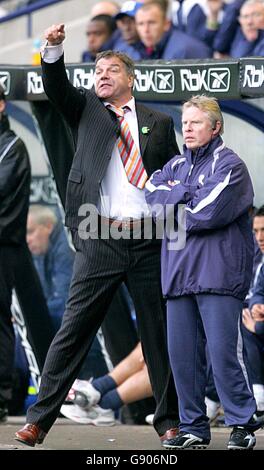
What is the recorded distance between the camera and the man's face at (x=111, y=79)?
6.74 metres

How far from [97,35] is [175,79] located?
3.85 m

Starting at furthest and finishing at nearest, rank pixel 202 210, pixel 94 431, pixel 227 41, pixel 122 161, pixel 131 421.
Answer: pixel 227 41 → pixel 131 421 → pixel 94 431 → pixel 122 161 → pixel 202 210

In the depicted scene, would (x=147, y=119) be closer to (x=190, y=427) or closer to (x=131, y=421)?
(x=190, y=427)

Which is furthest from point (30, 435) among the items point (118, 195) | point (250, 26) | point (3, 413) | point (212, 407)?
point (250, 26)

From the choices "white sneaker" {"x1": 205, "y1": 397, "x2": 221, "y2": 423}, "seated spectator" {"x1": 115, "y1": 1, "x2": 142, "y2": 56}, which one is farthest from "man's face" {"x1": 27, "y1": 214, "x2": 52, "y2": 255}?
"seated spectator" {"x1": 115, "y1": 1, "x2": 142, "y2": 56}

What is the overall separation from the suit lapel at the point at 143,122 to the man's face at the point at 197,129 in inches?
14.0

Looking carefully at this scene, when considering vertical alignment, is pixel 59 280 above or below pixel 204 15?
below

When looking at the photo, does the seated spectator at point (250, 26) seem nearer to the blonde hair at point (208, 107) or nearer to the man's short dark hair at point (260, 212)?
the man's short dark hair at point (260, 212)

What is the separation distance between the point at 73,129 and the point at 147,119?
42 centimetres

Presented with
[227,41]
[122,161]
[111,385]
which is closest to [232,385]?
[122,161]

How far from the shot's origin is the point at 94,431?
25.7 feet

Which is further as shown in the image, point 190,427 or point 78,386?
point 78,386

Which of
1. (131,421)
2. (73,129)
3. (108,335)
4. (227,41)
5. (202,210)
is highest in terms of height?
(227,41)

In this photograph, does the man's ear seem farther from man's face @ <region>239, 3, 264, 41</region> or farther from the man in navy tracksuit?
man's face @ <region>239, 3, 264, 41</region>
